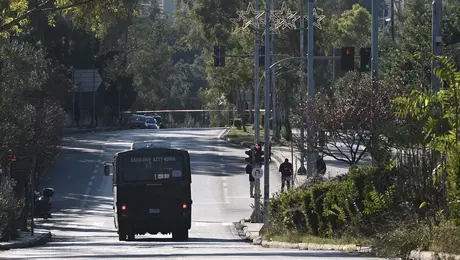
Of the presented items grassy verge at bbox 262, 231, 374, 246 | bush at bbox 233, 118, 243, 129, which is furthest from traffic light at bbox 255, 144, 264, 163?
bush at bbox 233, 118, 243, 129

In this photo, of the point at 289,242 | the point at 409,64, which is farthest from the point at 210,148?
the point at 289,242

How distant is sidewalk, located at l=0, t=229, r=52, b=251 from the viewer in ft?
99.5

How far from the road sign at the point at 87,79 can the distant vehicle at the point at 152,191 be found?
150 feet

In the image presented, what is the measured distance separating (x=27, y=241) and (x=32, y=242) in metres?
→ 0.17

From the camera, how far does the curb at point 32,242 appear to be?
30.1 metres

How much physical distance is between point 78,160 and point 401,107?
45.8 meters

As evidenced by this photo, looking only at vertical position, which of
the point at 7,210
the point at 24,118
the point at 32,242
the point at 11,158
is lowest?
the point at 32,242

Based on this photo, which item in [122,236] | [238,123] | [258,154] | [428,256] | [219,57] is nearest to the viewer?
[428,256]

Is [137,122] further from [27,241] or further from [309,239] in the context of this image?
[309,239]

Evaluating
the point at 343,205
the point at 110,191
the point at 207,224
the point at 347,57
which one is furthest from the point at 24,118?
the point at 343,205

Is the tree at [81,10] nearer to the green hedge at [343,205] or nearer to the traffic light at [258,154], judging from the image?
the green hedge at [343,205]

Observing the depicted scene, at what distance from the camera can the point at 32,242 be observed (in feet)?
107

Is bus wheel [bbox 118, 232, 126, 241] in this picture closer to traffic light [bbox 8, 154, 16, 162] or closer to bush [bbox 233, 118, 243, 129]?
traffic light [bbox 8, 154, 16, 162]

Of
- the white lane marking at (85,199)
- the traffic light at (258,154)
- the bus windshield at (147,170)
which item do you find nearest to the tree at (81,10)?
the bus windshield at (147,170)
